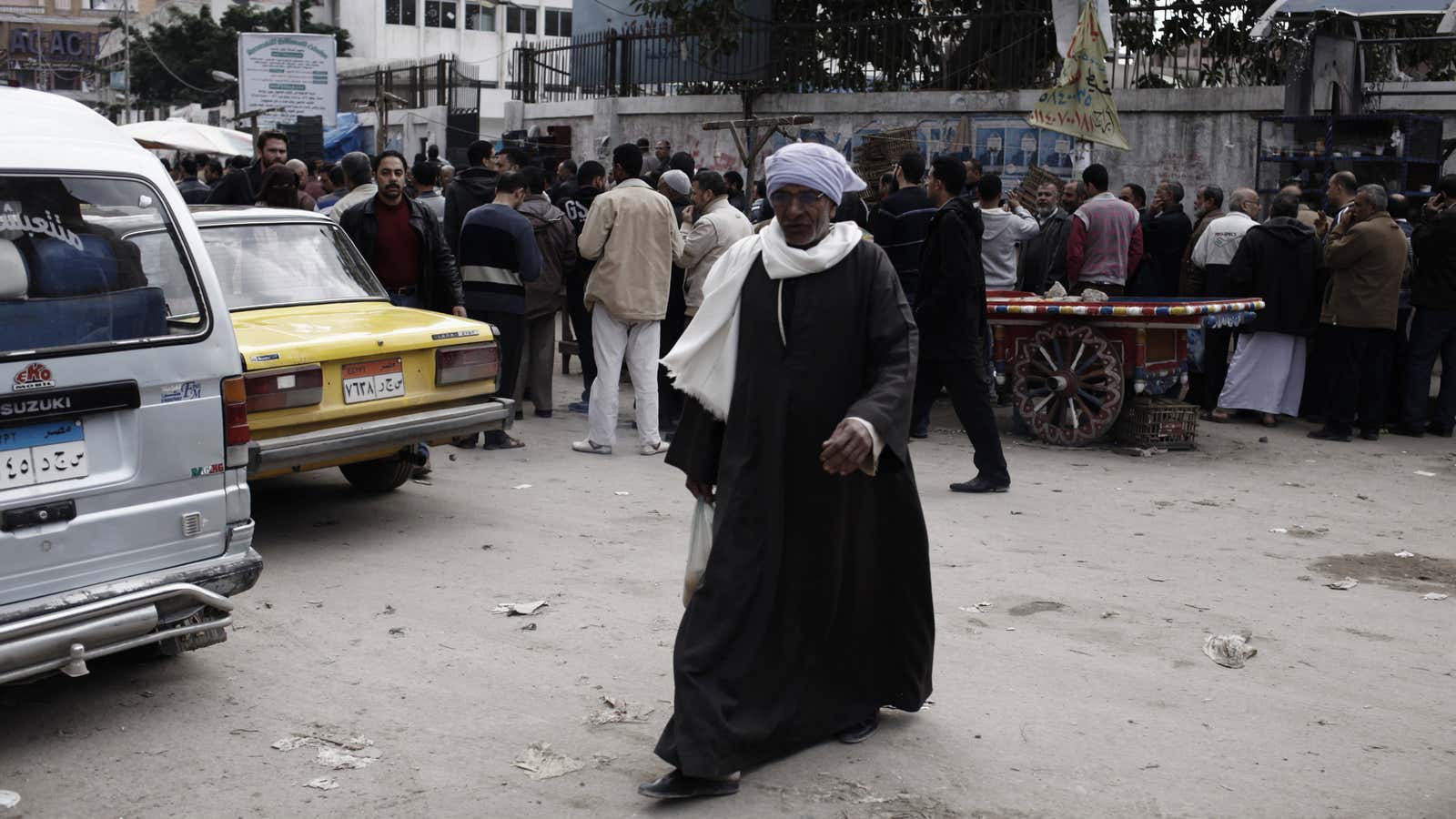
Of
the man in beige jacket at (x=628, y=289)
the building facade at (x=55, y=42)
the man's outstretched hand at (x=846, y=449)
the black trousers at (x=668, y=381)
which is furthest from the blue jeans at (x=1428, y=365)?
the building facade at (x=55, y=42)

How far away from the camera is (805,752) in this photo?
14.6 ft

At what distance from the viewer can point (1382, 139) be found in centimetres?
1415

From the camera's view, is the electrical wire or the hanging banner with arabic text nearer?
the hanging banner with arabic text

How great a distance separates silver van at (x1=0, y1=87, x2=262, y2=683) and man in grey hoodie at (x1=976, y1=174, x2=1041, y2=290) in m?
7.06

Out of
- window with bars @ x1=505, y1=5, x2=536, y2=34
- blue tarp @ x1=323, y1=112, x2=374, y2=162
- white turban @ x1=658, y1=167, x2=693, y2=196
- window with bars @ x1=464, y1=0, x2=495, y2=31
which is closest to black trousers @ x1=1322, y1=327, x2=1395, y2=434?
white turban @ x1=658, y1=167, x2=693, y2=196

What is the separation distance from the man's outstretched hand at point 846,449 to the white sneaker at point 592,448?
19.2 feet

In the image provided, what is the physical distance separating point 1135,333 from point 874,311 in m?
6.09

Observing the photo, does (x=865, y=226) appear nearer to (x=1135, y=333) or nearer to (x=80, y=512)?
(x=1135, y=333)

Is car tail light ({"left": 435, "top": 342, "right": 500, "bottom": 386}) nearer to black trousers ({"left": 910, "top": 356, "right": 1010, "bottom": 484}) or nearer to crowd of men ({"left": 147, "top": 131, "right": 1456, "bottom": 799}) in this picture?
crowd of men ({"left": 147, "top": 131, "right": 1456, "bottom": 799})

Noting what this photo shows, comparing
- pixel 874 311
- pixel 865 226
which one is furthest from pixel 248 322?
pixel 865 226

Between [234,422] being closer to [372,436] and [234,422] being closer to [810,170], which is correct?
[372,436]

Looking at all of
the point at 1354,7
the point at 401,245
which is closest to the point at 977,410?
the point at 401,245

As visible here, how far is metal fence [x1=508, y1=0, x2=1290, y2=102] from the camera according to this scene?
638 inches

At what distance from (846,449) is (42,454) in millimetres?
2454
